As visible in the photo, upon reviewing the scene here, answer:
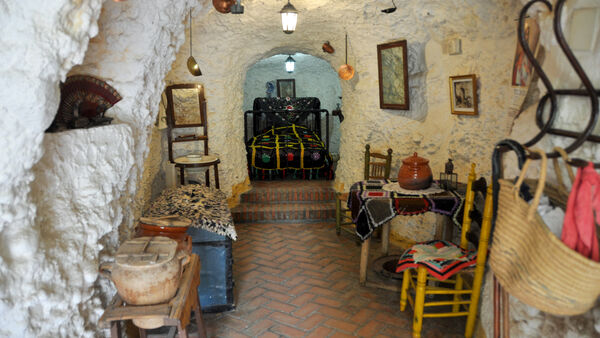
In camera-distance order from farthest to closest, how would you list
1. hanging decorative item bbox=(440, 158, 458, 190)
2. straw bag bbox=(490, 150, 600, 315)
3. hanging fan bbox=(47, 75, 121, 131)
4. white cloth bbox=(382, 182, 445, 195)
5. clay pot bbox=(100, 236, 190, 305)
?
hanging decorative item bbox=(440, 158, 458, 190)
white cloth bbox=(382, 182, 445, 195)
hanging fan bbox=(47, 75, 121, 131)
clay pot bbox=(100, 236, 190, 305)
straw bag bbox=(490, 150, 600, 315)

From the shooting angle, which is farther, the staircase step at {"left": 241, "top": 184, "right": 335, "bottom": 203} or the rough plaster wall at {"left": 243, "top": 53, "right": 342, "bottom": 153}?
the rough plaster wall at {"left": 243, "top": 53, "right": 342, "bottom": 153}

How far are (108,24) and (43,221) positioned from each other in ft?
4.10

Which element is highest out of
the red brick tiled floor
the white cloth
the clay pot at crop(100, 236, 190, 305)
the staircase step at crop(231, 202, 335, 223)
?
the white cloth

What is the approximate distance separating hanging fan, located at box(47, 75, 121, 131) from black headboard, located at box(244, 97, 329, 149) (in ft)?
21.7

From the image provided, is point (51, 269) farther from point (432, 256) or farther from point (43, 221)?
point (432, 256)

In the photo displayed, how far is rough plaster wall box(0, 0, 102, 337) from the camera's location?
1612mm

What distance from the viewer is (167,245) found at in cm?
245

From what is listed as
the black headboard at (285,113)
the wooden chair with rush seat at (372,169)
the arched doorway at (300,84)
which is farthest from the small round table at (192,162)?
the arched doorway at (300,84)

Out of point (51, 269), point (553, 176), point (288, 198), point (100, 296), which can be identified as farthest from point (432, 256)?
point (288, 198)

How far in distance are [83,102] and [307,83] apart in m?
8.20

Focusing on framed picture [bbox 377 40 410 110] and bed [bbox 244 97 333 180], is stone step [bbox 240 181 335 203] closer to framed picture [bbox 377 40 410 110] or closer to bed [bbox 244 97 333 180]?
bed [bbox 244 97 333 180]

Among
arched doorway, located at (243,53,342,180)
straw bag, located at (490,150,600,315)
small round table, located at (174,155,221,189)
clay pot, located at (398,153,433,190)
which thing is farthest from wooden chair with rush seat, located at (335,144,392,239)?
arched doorway, located at (243,53,342,180)

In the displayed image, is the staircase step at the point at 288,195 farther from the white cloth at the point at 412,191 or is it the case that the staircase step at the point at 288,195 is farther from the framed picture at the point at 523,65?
the framed picture at the point at 523,65

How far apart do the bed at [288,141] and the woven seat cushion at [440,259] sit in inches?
172
